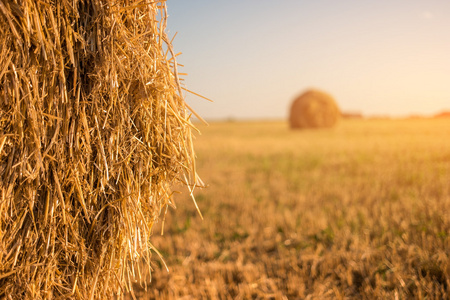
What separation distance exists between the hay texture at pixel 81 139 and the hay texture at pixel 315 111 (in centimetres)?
2112

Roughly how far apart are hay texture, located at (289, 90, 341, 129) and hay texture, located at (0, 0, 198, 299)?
21115mm

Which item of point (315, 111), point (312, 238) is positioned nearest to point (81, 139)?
point (312, 238)

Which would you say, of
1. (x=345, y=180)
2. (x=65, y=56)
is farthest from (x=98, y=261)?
(x=345, y=180)

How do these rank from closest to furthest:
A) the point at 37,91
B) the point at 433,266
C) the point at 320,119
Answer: the point at 37,91, the point at 433,266, the point at 320,119

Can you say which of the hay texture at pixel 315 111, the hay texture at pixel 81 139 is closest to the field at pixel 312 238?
the hay texture at pixel 81 139

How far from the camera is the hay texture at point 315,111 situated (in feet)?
74.3

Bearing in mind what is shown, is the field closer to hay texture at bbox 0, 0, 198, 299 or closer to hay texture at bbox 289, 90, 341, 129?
hay texture at bbox 0, 0, 198, 299

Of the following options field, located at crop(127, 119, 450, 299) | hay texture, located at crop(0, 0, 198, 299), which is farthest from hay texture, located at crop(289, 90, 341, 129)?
hay texture, located at crop(0, 0, 198, 299)

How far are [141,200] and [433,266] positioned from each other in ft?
7.84

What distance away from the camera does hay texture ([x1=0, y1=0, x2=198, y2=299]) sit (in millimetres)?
1956

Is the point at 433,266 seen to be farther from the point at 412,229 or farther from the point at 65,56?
the point at 65,56

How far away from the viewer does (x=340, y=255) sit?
3.48 m

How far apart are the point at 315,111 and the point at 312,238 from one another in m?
19.4

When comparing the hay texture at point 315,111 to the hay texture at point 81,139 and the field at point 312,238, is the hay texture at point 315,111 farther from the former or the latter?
the hay texture at point 81,139
